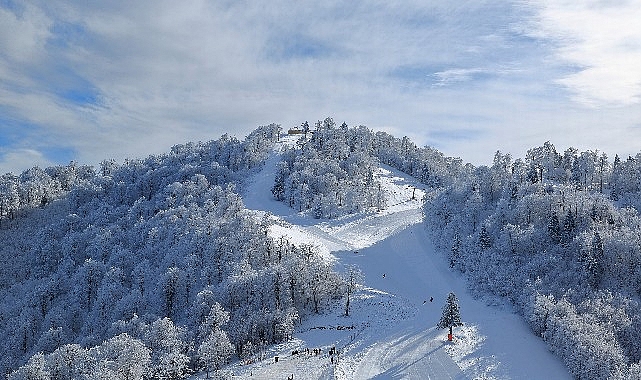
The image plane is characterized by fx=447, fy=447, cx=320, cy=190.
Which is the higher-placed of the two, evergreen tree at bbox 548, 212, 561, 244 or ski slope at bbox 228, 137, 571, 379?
evergreen tree at bbox 548, 212, 561, 244

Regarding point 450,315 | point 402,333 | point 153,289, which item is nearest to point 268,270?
point 402,333

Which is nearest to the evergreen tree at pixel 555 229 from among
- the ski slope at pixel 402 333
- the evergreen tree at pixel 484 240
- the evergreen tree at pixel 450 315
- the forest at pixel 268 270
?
the forest at pixel 268 270

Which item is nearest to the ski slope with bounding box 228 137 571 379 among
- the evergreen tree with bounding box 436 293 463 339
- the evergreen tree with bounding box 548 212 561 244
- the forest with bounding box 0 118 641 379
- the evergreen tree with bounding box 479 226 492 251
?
the evergreen tree with bounding box 436 293 463 339

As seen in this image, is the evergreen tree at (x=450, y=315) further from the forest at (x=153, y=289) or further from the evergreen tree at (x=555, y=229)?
the evergreen tree at (x=555, y=229)

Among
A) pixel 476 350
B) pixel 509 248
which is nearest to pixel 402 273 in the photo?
pixel 509 248

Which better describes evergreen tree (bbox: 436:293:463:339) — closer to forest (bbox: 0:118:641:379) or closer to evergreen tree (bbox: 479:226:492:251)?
forest (bbox: 0:118:641:379)

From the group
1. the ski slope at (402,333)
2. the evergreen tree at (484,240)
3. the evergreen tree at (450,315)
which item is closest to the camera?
the ski slope at (402,333)
